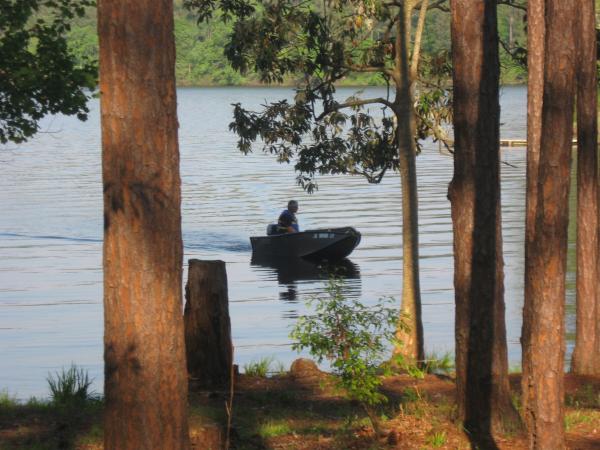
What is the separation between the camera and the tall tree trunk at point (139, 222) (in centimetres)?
590

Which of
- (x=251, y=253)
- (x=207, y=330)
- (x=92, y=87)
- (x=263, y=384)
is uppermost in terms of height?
(x=92, y=87)

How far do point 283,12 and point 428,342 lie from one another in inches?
315

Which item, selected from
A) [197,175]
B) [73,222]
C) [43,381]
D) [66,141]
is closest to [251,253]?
[73,222]

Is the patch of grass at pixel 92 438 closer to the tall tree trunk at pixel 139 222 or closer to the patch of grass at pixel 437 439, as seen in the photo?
the patch of grass at pixel 437 439

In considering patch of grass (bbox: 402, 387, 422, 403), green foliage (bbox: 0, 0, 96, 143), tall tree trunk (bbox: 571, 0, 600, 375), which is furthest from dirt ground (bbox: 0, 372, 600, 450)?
green foliage (bbox: 0, 0, 96, 143)

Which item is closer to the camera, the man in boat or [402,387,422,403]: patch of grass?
[402,387,422,403]: patch of grass

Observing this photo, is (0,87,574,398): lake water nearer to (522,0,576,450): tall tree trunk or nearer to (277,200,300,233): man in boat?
(277,200,300,233): man in boat

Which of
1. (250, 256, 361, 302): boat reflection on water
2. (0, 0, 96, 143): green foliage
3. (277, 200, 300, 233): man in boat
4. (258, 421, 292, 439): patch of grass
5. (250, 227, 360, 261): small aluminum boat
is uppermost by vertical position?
(0, 0, 96, 143): green foliage

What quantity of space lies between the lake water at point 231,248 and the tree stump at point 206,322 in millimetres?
3814

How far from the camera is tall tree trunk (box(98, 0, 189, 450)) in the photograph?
19.4ft

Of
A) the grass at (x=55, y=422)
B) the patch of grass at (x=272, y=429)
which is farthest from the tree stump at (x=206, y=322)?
the patch of grass at (x=272, y=429)

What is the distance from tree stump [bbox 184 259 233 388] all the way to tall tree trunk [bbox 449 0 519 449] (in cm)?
228

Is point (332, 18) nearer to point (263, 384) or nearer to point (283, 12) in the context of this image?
point (283, 12)

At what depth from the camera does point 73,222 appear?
4528 cm
